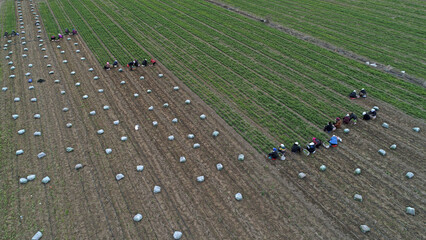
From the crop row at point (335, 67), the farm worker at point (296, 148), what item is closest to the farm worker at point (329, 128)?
the farm worker at point (296, 148)

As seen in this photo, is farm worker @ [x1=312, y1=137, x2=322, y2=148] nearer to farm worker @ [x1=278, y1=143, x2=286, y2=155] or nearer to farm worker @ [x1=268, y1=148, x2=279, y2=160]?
farm worker @ [x1=278, y1=143, x2=286, y2=155]

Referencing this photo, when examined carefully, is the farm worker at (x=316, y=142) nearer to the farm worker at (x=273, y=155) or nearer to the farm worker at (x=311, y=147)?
the farm worker at (x=311, y=147)

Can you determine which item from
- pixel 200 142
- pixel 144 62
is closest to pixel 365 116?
pixel 200 142

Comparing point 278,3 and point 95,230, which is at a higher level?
point 278,3

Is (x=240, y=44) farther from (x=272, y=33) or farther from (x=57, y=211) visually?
(x=57, y=211)

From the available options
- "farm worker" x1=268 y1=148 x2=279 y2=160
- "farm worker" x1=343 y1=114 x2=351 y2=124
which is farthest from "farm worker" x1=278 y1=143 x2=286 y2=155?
"farm worker" x1=343 y1=114 x2=351 y2=124

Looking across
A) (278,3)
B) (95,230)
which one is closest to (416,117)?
(95,230)
